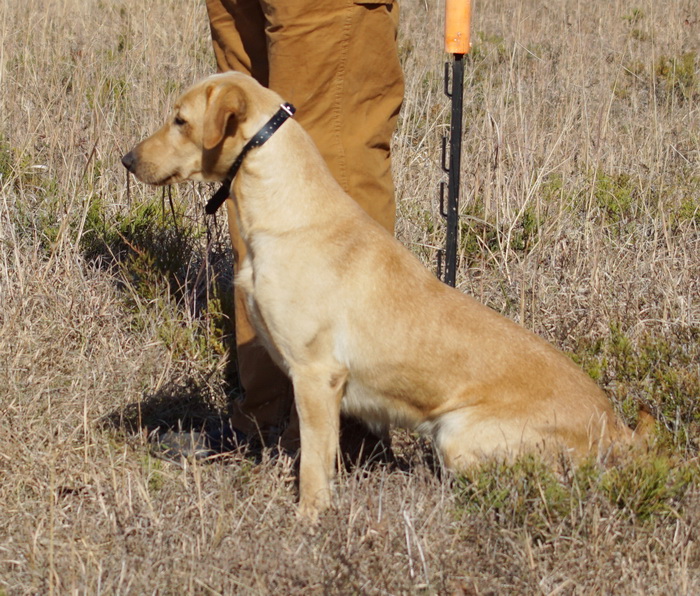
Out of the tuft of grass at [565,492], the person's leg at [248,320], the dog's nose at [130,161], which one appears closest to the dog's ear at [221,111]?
the dog's nose at [130,161]

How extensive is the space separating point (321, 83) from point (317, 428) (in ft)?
4.23

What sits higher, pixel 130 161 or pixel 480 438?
pixel 130 161

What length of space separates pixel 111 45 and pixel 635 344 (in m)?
4.87

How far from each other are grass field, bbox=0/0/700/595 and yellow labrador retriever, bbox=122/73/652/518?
166 millimetres

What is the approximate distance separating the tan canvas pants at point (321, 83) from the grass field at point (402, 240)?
0.38 metres

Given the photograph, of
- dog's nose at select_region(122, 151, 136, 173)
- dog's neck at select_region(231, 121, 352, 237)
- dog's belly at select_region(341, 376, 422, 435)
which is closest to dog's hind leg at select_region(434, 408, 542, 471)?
dog's belly at select_region(341, 376, 422, 435)

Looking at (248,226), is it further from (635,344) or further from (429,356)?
(635,344)

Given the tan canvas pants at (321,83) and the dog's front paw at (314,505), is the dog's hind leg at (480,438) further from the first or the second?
the tan canvas pants at (321,83)

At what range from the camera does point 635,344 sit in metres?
4.04

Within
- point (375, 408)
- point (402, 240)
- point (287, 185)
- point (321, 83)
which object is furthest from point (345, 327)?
point (402, 240)

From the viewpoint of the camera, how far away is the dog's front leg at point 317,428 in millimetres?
3006

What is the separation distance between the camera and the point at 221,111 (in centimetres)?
286

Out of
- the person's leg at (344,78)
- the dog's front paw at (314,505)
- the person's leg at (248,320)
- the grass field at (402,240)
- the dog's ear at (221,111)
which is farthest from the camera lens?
the person's leg at (248,320)

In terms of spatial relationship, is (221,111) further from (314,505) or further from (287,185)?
(314,505)
